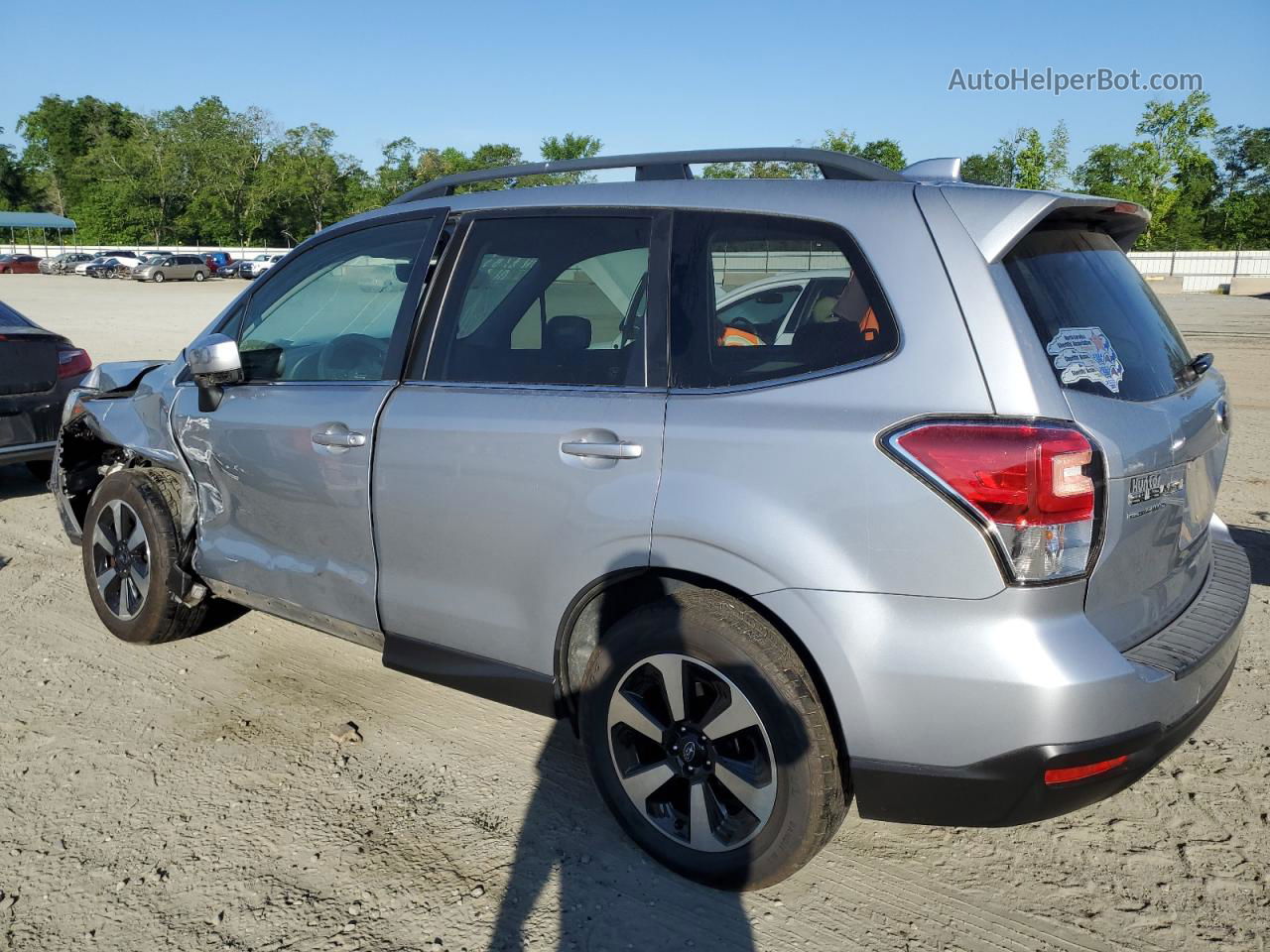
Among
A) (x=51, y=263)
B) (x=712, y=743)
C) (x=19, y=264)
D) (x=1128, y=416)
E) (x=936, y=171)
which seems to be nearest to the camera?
(x=1128, y=416)

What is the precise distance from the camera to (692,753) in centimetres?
274

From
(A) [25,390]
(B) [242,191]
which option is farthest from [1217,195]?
(A) [25,390]

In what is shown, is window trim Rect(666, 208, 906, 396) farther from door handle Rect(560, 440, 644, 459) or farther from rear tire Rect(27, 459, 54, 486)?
rear tire Rect(27, 459, 54, 486)

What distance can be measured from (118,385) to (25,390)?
2782mm

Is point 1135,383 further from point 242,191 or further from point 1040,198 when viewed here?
point 242,191

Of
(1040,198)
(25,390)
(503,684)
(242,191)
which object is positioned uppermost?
(242,191)

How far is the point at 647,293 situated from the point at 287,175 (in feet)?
266

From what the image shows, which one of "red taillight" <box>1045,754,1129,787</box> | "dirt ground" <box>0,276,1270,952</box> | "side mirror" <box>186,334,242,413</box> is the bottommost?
"dirt ground" <box>0,276,1270,952</box>

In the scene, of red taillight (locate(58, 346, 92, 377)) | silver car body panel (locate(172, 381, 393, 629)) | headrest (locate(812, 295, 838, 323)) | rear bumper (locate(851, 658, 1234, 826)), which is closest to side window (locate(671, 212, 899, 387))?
headrest (locate(812, 295, 838, 323))

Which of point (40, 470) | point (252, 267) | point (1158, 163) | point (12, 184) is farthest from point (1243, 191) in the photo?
point (12, 184)

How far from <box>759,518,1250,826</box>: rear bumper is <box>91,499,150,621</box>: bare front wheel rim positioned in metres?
3.09

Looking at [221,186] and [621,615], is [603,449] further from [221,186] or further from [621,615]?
[221,186]

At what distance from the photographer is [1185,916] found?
264 centimetres

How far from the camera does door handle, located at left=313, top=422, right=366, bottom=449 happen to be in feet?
11.0
